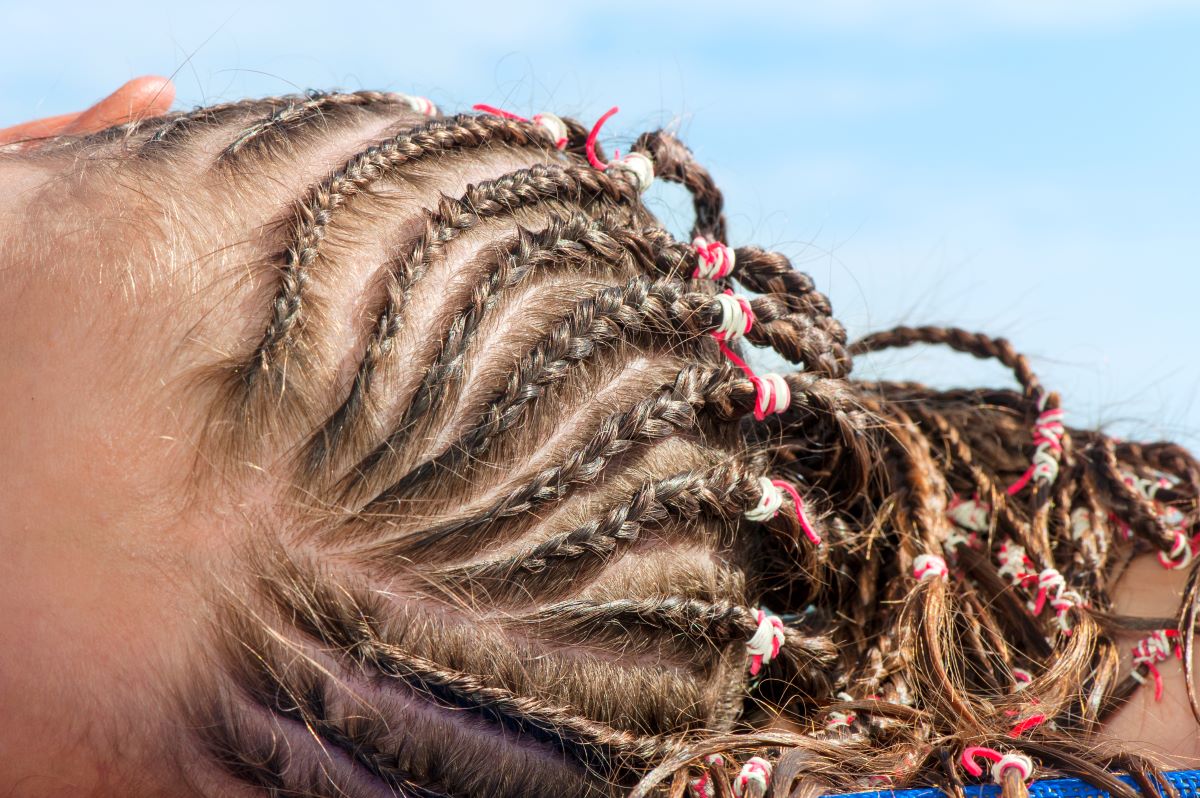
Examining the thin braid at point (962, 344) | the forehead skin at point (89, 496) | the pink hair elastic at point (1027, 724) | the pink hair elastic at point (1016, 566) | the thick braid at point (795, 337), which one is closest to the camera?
the forehead skin at point (89, 496)

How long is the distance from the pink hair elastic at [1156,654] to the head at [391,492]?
0.11 m

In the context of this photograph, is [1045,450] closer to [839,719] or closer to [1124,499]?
[1124,499]

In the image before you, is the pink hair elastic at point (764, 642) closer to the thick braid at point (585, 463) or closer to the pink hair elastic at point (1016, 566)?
the thick braid at point (585, 463)

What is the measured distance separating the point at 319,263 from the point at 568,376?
27cm

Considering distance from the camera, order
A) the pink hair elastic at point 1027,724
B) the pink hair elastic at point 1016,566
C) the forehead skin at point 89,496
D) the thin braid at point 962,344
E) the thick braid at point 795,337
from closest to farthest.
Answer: the forehead skin at point 89,496 → the pink hair elastic at point 1027,724 → the thick braid at point 795,337 → the pink hair elastic at point 1016,566 → the thin braid at point 962,344

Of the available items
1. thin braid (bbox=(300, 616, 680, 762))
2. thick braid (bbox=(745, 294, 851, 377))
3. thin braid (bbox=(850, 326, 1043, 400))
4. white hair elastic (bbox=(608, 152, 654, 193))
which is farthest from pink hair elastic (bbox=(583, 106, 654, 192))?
thin braid (bbox=(300, 616, 680, 762))

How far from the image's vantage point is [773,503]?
3.56 feet

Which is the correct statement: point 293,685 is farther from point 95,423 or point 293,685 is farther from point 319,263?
point 319,263

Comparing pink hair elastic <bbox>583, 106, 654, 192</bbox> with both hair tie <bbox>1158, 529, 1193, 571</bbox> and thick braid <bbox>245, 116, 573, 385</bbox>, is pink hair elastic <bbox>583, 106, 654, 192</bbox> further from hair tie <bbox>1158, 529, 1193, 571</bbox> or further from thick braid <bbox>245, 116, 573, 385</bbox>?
hair tie <bbox>1158, 529, 1193, 571</bbox>

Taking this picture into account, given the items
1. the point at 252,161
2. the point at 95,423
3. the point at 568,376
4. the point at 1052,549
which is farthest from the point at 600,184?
the point at 1052,549

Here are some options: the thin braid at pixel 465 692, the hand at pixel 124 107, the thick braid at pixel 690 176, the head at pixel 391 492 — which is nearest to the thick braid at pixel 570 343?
the head at pixel 391 492

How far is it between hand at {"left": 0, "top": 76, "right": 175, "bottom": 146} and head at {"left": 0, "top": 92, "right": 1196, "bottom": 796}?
0.14 m

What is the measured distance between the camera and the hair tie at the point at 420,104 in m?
1.23

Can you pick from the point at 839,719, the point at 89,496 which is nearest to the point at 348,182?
the point at 89,496
